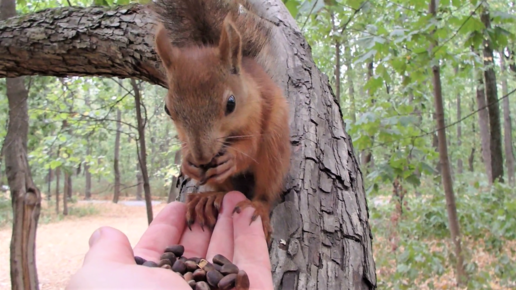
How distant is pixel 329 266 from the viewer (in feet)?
4.19

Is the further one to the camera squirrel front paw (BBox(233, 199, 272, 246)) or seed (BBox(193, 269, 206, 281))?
squirrel front paw (BBox(233, 199, 272, 246))

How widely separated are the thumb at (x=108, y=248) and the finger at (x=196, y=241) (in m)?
0.41

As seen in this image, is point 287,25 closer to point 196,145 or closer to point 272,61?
point 272,61

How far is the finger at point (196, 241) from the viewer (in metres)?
1.58

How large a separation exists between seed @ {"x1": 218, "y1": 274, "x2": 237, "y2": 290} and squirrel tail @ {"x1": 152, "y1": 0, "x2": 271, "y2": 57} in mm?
1143

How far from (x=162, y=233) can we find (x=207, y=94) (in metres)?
0.56

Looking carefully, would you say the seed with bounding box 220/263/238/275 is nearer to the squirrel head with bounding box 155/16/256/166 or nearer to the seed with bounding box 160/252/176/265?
the seed with bounding box 160/252/176/265

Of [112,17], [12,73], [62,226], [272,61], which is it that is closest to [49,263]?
[62,226]

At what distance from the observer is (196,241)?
1609 millimetres

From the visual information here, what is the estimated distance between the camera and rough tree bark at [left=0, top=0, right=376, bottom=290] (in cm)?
131

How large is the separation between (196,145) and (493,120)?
293 inches

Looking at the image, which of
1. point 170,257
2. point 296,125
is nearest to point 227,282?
point 170,257

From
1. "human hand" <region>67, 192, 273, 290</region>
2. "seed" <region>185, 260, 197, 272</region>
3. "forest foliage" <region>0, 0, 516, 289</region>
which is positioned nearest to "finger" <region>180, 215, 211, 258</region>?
"human hand" <region>67, 192, 273, 290</region>

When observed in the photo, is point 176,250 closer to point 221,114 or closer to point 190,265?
point 190,265
